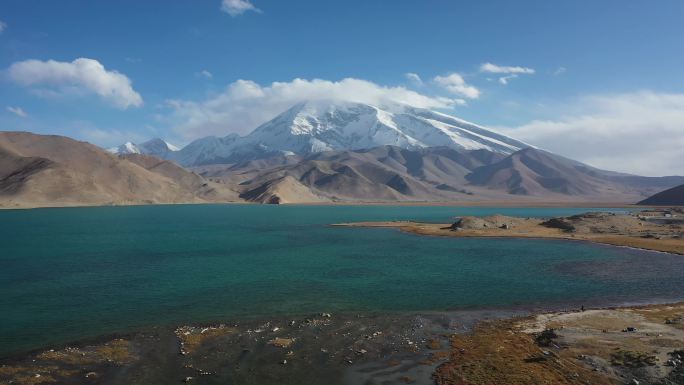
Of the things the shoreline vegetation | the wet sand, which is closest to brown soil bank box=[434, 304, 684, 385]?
the shoreline vegetation

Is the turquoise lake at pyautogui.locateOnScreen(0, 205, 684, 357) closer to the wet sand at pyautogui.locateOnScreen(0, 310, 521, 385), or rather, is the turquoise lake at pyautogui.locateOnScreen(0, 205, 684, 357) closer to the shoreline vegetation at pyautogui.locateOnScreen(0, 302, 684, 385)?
the wet sand at pyautogui.locateOnScreen(0, 310, 521, 385)

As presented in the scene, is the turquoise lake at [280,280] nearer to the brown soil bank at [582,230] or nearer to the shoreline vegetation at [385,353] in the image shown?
the shoreline vegetation at [385,353]

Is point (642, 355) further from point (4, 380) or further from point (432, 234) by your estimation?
point (432, 234)

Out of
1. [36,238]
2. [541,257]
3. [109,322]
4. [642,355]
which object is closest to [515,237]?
[541,257]

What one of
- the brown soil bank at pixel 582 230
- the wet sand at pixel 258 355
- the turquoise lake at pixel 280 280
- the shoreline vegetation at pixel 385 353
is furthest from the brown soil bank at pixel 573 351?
the brown soil bank at pixel 582 230

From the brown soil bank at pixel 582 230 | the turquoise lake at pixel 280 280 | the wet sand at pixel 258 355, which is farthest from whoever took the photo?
the brown soil bank at pixel 582 230
